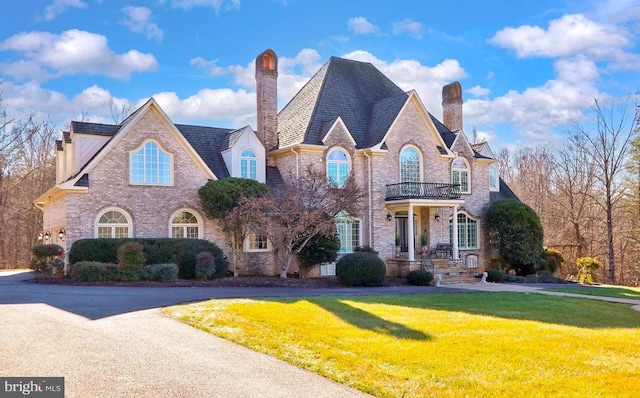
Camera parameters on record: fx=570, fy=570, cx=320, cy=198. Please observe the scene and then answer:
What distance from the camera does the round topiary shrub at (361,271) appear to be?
22312mm

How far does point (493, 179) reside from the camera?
34781mm

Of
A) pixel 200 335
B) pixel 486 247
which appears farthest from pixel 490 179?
pixel 200 335

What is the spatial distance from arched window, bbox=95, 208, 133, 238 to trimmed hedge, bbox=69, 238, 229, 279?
132 centimetres

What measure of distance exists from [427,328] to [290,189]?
511 inches

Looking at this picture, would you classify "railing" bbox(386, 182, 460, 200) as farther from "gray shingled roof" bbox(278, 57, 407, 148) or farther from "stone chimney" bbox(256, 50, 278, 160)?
"stone chimney" bbox(256, 50, 278, 160)

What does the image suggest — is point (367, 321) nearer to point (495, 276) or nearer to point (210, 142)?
point (495, 276)

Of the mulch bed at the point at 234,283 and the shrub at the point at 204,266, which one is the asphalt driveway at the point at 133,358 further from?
the shrub at the point at 204,266

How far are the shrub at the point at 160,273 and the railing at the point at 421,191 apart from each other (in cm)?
1204

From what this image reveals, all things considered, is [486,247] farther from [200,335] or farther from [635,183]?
[200,335]

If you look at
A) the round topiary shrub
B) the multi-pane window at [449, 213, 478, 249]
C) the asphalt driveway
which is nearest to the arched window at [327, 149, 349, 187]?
the round topiary shrub

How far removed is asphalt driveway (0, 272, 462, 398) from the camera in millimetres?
7176

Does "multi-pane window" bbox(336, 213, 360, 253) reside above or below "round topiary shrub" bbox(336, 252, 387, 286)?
above

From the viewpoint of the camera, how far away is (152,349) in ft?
30.2

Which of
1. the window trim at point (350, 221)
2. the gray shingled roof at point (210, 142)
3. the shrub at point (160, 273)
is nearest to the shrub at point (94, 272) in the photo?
the shrub at point (160, 273)
